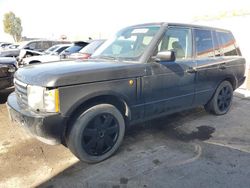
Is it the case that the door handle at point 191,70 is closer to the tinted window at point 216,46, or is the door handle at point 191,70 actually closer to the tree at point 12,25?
the tinted window at point 216,46

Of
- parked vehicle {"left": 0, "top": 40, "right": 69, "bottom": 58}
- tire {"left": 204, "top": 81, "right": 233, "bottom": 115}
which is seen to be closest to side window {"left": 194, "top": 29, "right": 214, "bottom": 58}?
tire {"left": 204, "top": 81, "right": 233, "bottom": 115}

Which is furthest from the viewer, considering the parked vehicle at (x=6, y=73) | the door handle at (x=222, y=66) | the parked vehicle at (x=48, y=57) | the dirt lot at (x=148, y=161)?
the parked vehicle at (x=48, y=57)

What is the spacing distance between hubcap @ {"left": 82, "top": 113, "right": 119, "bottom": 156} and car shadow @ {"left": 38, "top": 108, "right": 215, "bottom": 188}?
19 centimetres

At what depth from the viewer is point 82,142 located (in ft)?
10.1

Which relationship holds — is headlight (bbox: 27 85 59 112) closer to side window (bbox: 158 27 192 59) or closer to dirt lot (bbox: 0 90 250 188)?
dirt lot (bbox: 0 90 250 188)

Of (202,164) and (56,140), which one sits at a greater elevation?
(56,140)

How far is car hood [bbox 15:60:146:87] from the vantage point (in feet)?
9.00

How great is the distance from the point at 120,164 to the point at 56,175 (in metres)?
0.83

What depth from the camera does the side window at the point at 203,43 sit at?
4.33 metres

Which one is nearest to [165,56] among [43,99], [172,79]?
[172,79]

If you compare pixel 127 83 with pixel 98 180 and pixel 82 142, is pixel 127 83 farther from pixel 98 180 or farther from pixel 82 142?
pixel 98 180

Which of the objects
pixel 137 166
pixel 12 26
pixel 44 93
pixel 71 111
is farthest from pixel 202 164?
pixel 12 26

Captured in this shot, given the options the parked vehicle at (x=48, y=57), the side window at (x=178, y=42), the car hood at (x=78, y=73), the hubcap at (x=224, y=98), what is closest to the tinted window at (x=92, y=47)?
the parked vehicle at (x=48, y=57)

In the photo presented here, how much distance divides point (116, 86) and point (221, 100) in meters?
2.94
